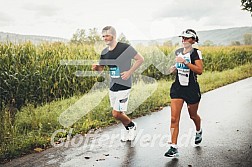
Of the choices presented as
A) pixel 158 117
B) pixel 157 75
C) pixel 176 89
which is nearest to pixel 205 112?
pixel 158 117

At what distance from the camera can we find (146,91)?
31.2 ft

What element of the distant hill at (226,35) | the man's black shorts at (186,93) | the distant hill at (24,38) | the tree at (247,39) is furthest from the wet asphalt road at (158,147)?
the tree at (247,39)

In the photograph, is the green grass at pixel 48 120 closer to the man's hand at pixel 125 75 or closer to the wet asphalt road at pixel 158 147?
the wet asphalt road at pixel 158 147

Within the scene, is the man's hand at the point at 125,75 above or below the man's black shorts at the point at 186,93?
above

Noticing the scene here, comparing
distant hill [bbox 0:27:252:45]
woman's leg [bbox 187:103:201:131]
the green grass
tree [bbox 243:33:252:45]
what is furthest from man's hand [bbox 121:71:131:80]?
tree [bbox 243:33:252:45]

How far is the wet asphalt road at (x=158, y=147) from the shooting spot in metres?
4.37

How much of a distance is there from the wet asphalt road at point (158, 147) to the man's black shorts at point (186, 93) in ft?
2.21

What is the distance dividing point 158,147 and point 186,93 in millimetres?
871

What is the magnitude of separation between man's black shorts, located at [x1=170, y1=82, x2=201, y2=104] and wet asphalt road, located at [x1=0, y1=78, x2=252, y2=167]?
0.67 m

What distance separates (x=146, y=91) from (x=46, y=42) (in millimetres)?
2982

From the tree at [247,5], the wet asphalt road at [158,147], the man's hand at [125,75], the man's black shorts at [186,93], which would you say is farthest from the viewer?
the tree at [247,5]

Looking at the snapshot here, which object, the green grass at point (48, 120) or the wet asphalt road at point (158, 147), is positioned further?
the green grass at point (48, 120)

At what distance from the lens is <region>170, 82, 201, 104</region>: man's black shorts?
183 inches

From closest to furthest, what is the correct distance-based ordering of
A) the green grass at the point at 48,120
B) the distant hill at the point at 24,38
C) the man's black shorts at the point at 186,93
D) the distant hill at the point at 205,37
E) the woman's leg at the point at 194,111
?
the man's black shorts at the point at 186,93
the woman's leg at the point at 194,111
the green grass at the point at 48,120
the distant hill at the point at 24,38
the distant hill at the point at 205,37
